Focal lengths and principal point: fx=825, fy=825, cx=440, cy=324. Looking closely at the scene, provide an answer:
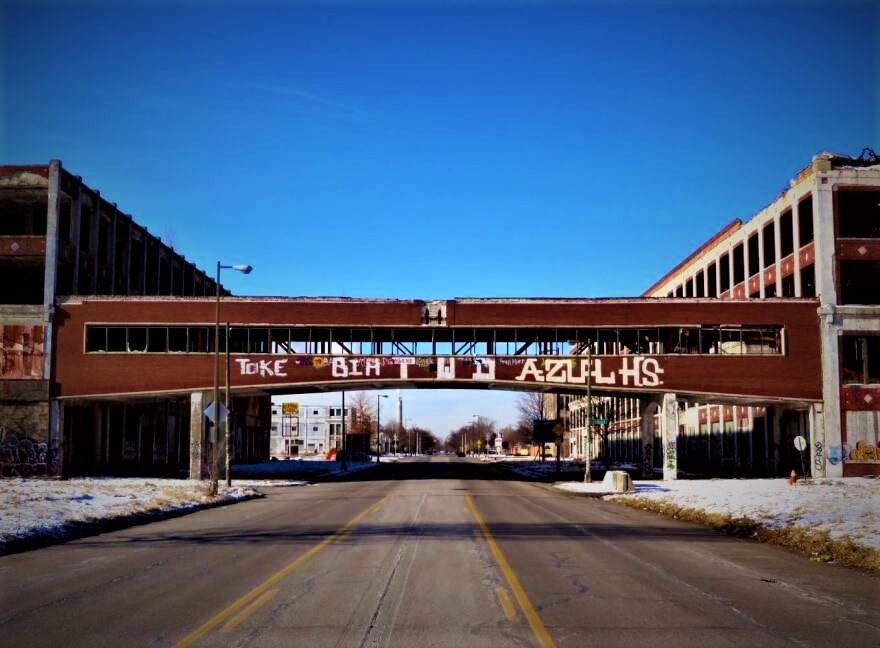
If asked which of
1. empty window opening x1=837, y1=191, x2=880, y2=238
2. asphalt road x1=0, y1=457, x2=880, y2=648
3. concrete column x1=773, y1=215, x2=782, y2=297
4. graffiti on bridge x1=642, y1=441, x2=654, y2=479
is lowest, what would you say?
graffiti on bridge x1=642, y1=441, x2=654, y2=479

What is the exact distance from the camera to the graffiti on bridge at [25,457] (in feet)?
149

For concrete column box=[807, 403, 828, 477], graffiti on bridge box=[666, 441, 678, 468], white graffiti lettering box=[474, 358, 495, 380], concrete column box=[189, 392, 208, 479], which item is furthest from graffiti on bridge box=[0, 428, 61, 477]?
concrete column box=[807, 403, 828, 477]

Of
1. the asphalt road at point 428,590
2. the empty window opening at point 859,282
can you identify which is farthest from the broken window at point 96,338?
the empty window opening at point 859,282

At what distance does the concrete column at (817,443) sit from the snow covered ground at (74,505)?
3138cm

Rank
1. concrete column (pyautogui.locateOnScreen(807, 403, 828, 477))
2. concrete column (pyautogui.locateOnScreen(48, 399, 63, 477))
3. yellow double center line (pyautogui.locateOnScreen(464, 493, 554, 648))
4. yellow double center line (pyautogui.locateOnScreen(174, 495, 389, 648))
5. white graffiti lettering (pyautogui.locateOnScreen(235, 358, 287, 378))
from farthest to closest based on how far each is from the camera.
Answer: white graffiti lettering (pyautogui.locateOnScreen(235, 358, 287, 378)), concrete column (pyautogui.locateOnScreen(48, 399, 63, 477)), concrete column (pyautogui.locateOnScreen(807, 403, 828, 477)), yellow double center line (pyautogui.locateOnScreen(174, 495, 389, 648)), yellow double center line (pyautogui.locateOnScreen(464, 493, 554, 648))

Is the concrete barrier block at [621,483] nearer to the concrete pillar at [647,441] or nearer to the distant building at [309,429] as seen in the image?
the concrete pillar at [647,441]

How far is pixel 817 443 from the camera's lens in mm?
46156

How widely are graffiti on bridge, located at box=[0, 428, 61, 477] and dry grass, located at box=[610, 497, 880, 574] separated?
35.6 metres

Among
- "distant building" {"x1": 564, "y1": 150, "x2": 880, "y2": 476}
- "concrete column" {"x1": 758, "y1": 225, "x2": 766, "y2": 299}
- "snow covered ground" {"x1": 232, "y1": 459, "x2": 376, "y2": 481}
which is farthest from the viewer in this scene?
"snow covered ground" {"x1": 232, "y1": 459, "x2": 376, "y2": 481}

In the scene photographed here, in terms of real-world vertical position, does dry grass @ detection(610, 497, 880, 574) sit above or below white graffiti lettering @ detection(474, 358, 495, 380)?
below

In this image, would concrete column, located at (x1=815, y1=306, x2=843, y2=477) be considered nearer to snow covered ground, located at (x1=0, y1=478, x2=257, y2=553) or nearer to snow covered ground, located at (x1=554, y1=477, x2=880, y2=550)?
snow covered ground, located at (x1=554, y1=477, x2=880, y2=550)

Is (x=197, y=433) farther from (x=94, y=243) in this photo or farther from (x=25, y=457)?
(x=94, y=243)

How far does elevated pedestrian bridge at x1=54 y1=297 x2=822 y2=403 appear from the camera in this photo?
47281 millimetres

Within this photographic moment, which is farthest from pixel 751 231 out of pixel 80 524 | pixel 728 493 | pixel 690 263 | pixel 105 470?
pixel 80 524
